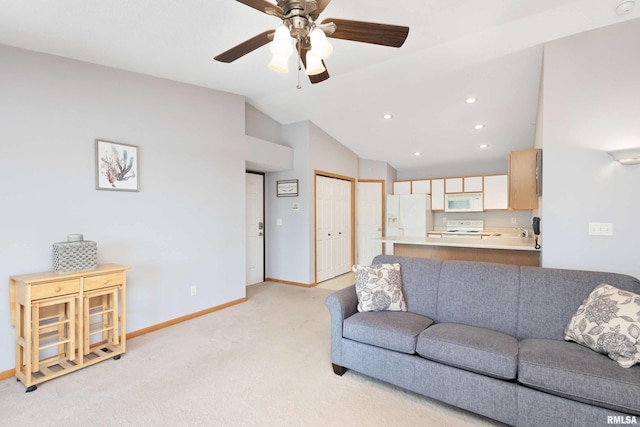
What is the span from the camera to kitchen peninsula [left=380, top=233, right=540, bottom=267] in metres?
3.31

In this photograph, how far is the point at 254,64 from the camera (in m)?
3.09

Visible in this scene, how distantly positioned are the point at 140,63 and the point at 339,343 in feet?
10.1

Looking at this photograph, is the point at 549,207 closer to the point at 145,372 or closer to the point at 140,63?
the point at 145,372

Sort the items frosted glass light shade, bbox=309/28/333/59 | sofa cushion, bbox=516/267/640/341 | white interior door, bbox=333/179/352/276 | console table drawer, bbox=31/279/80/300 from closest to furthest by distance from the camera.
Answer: frosted glass light shade, bbox=309/28/333/59, sofa cushion, bbox=516/267/640/341, console table drawer, bbox=31/279/80/300, white interior door, bbox=333/179/352/276

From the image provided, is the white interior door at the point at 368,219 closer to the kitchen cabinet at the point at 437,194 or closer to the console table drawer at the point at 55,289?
the kitchen cabinet at the point at 437,194

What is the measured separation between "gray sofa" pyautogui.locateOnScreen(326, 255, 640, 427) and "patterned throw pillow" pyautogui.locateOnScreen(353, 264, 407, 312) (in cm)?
7

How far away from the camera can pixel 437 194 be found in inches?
255

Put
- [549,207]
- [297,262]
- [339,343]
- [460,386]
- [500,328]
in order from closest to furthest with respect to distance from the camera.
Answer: [460,386], [500,328], [339,343], [549,207], [297,262]

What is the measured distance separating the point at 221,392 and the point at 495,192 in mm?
5754

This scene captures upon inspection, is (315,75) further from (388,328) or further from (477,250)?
(477,250)

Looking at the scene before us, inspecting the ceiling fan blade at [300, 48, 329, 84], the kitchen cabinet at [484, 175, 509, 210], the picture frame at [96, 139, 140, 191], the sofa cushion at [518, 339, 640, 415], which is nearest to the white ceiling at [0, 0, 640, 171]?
the ceiling fan blade at [300, 48, 329, 84]

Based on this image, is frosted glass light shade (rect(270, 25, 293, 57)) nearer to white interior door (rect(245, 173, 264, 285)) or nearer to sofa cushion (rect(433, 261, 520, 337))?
sofa cushion (rect(433, 261, 520, 337))

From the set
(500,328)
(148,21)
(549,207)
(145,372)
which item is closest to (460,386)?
(500,328)

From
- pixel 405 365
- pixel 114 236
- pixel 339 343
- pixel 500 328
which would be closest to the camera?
pixel 405 365
